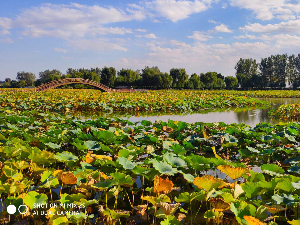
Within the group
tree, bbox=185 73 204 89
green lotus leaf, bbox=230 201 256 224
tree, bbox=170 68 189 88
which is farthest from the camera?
tree, bbox=170 68 189 88

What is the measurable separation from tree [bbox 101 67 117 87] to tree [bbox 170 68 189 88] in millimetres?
11598

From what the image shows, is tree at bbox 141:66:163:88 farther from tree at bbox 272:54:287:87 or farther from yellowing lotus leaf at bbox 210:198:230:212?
yellowing lotus leaf at bbox 210:198:230:212

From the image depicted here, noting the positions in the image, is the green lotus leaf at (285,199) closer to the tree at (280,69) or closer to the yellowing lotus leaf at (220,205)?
the yellowing lotus leaf at (220,205)

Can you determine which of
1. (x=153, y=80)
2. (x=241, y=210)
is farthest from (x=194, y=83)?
(x=241, y=210)

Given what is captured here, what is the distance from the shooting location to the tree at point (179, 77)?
51156 mm

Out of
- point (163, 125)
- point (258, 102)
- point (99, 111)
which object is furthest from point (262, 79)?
point (163, 125)

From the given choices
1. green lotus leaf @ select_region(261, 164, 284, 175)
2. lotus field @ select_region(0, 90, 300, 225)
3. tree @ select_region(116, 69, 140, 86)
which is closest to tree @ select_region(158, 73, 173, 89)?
tree @ select_region(116, 69, 140, 86)

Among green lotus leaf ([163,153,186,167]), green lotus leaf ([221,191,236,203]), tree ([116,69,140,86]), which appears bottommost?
green lotus leaf ([221,191,236,203])

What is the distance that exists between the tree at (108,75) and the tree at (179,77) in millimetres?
11598

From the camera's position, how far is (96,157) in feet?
8.14

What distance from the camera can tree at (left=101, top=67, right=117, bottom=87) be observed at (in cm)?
5175

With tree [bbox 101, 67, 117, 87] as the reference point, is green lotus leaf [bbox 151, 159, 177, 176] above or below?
below

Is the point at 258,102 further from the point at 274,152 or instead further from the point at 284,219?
the point at 284,219

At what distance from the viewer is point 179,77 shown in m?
51.8
